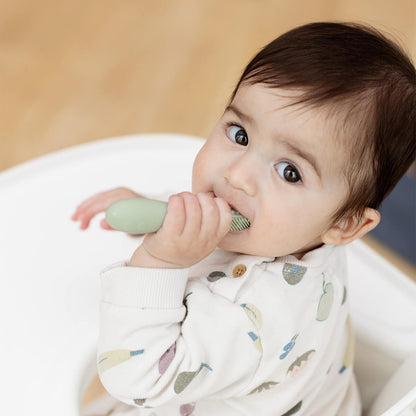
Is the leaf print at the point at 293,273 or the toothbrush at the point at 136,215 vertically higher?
the toothbrush at the point at 136,215

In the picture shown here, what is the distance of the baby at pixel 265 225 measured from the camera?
50cm

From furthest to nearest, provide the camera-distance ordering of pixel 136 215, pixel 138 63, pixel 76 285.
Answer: pixel 138 63
pixel 76 285
pixel 136 215

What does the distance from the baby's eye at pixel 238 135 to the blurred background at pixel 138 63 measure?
29.9 inches

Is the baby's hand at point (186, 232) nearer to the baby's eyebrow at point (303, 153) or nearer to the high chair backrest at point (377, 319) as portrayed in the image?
the baby's eyebrow at point (303, 153)

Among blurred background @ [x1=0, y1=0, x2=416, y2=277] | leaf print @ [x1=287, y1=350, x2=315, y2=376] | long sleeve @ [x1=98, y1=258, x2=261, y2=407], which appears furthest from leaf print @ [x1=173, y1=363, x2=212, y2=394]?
blurred background @ [x1=0, y1=0, x2=416, y2=277]

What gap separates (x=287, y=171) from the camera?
52 centimetres

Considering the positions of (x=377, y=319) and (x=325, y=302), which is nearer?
(x=325, y=302)

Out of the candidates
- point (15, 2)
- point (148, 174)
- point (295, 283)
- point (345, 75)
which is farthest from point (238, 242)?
point (15, 2)

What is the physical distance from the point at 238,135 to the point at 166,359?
0.65 ft

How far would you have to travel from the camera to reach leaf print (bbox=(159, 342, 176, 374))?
49cm

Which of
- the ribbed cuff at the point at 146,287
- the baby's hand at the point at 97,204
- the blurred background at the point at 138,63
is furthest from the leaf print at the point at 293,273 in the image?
the blurred background at the point at 138,63

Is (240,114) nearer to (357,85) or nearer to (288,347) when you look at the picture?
(357,85)

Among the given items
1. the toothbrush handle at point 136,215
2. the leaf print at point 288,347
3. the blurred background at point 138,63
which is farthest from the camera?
the blurred background at point 138,63

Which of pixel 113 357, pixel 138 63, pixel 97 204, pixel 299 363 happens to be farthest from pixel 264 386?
pixel 138 63
